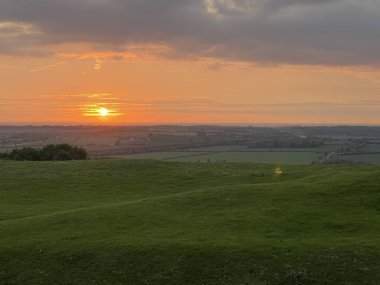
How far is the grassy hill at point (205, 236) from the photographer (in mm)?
21031

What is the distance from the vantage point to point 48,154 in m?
76.2

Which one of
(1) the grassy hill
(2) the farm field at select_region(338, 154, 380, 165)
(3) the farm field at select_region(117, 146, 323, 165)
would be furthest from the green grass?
(1) the grassy hill

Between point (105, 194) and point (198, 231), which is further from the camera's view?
point (105, 194)

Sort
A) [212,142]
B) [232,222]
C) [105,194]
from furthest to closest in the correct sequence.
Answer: [212,142], [105,194], [232,222]

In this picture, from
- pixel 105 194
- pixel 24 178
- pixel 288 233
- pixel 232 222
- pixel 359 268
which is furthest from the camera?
pixel 24 178

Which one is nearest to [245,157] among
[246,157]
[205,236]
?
[246,157]

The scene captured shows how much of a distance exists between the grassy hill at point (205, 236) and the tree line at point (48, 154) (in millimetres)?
33485

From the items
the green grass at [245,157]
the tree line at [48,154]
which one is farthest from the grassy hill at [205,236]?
the green grass at [245,157]

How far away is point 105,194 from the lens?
4347cm

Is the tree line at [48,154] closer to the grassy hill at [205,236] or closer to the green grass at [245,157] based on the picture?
the green grass at [245,157]

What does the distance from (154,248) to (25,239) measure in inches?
303

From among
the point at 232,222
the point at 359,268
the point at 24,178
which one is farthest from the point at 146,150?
the point at 359,268

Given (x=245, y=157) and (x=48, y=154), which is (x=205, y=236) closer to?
(x=48, y=154)

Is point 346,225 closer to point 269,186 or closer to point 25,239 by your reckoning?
point 269,186
